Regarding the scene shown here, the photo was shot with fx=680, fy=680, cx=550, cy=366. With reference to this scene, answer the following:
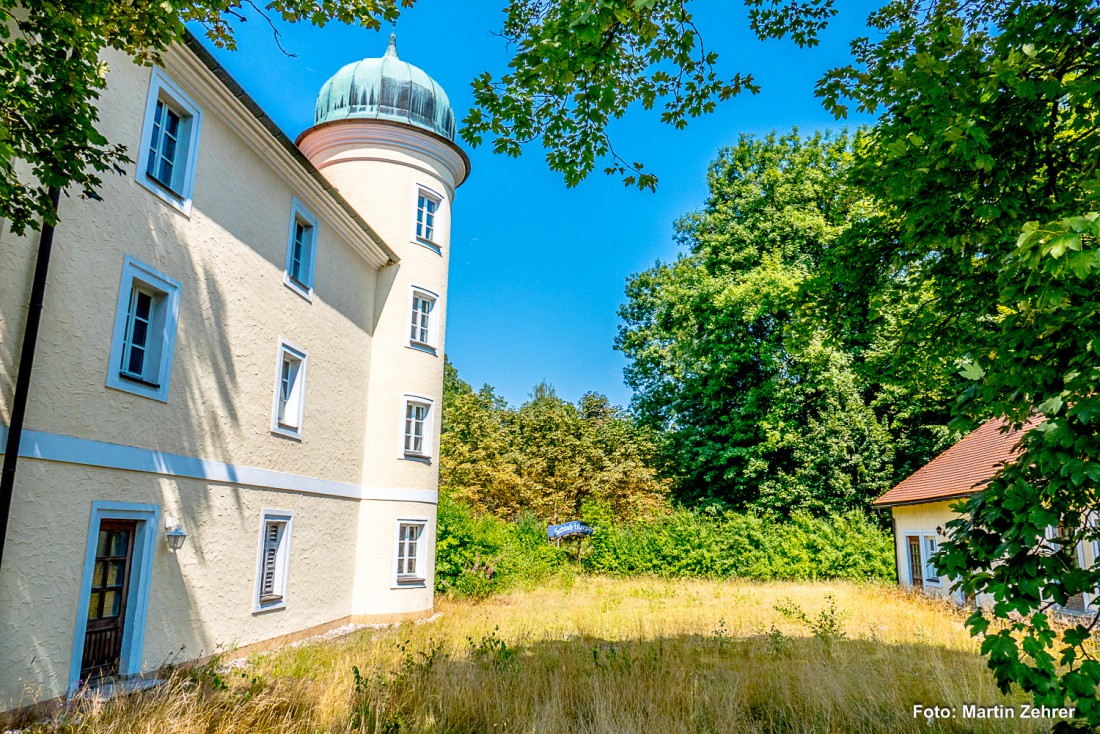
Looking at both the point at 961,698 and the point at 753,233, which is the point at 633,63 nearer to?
the point at 961,698

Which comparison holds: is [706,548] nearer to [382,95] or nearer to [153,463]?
[382,95]

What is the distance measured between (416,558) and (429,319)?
20.0 feet

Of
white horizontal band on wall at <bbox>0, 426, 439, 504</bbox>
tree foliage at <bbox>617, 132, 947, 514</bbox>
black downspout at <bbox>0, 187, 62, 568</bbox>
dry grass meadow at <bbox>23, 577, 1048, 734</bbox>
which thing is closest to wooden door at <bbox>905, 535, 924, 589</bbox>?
tree foliage at <bbox>617, 132, 947, 514</bbox>

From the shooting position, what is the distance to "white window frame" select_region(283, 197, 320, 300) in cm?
1273

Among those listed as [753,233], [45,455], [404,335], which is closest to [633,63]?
[45,455]

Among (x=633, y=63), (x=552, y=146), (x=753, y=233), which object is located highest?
(x=753, y=233)

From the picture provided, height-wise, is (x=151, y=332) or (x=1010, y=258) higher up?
(x=151, y=332)

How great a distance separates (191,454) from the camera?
972 centimetres

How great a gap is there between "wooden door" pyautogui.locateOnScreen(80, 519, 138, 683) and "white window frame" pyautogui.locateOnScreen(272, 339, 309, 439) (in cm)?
364

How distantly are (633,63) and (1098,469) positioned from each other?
4.64 meters

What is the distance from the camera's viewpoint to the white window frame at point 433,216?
58.1 ft

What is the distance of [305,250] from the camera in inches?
540

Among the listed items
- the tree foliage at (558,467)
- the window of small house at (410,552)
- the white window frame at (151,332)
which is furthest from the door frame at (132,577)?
the tree foliage at (558,467)

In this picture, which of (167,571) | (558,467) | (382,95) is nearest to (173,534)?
(167,571)
